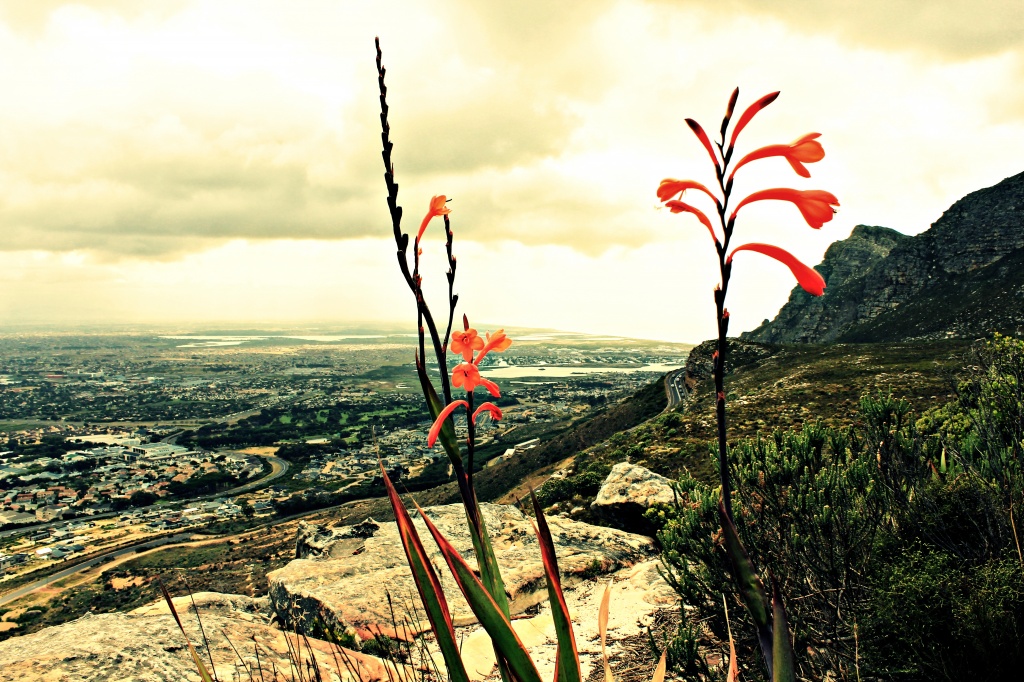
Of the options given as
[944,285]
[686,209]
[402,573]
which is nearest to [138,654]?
[402,573]

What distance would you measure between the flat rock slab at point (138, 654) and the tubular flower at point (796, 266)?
4531 mm

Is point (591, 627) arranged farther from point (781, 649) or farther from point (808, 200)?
point (808, 200)

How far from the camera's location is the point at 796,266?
122 centimetres

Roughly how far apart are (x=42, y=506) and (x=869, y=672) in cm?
7466

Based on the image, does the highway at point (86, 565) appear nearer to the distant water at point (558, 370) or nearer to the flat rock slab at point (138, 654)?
the flat rock slab at point (138, 654)

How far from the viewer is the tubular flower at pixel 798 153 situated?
140 cm

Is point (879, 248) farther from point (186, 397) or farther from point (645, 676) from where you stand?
point (186, 397)

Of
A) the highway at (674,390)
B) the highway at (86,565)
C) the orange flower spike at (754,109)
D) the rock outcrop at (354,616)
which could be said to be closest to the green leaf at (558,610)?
the orange flower spike at (754,109)

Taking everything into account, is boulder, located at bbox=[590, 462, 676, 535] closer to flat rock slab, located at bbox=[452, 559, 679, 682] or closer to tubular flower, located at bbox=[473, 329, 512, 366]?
flat rock slab, located at bbox=[452, 559, 679, 682]

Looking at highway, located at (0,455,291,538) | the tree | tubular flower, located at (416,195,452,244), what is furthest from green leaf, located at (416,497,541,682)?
the tree

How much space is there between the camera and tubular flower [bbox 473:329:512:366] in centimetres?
179

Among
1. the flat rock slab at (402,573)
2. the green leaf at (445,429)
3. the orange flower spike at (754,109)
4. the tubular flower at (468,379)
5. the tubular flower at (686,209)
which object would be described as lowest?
the flat rock slab at (402,573)

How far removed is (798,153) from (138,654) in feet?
22.4

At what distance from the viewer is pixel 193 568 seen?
2766 cm
